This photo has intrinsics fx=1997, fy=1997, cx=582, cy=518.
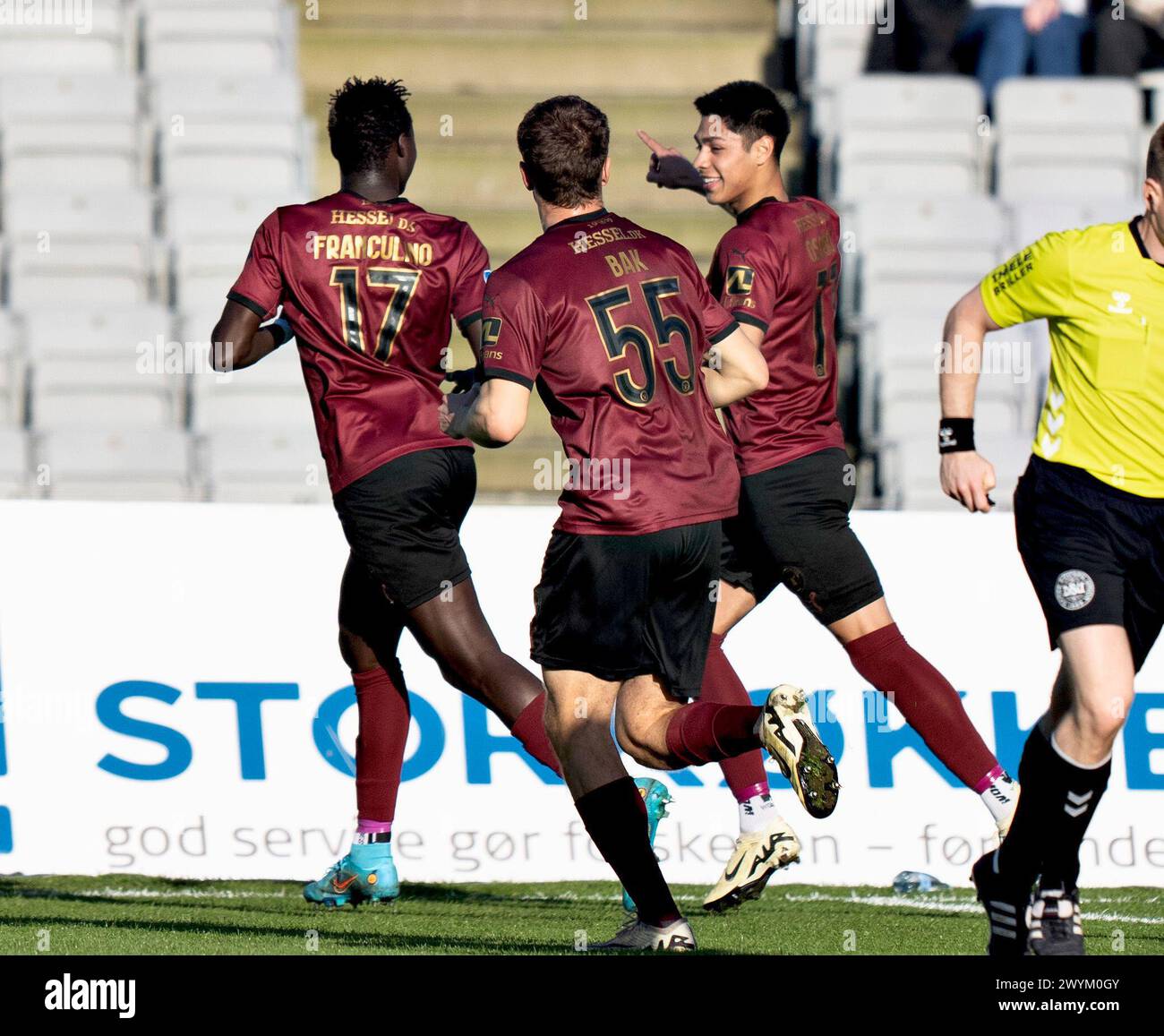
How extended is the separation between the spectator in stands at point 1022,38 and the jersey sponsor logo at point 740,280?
264 inches

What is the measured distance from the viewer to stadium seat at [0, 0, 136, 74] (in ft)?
40.5

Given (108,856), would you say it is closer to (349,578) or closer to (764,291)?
(349,578)

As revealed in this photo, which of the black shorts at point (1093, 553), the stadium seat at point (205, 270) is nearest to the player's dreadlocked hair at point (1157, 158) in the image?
the black shorts at point (1093, 553)

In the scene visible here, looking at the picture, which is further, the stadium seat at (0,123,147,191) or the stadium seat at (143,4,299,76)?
the stadium seat at (143,4,299,76)

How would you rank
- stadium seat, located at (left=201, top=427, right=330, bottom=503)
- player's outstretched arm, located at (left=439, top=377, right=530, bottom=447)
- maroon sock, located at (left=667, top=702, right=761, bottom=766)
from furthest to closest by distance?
stadium seat, located at (left=201, top=427, right=330, bottom=503), maroon sock, located at (left=667, top=702, right=761, bottom=766), player's outstretched arm, located at (left=439, top=377, right=530, bottom=447)

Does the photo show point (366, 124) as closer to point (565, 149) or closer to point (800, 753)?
point (565, 149)

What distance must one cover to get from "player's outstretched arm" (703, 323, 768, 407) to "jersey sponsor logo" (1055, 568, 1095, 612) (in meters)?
0.93

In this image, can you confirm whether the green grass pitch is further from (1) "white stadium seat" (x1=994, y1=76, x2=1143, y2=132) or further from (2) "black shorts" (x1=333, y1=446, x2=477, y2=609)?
(1) "white stadium seat" (x1=994, y1=76, x2=1143, y2=132)

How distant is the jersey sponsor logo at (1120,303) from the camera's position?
15.6ft

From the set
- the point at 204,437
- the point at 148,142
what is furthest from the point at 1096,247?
the point at 148,142

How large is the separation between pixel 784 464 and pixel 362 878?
1.84 m

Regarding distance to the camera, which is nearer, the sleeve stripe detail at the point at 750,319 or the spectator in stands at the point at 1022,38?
the sleeve stripe detail at the point at 750,319

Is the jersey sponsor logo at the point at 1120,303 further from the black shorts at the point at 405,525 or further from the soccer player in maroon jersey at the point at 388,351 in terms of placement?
the black shorts at the point at 405,525

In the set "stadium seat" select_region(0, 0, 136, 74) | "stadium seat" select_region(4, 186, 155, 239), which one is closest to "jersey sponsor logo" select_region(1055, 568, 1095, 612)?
"stadium seat" select_region(4, 186, 155, 239)
